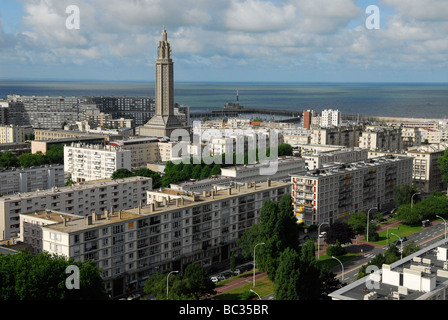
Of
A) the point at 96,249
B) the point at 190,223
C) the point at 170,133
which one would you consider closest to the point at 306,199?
the point at 190,223

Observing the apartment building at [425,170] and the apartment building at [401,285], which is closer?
the apartment building at [401,285]

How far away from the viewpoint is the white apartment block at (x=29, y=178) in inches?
1961

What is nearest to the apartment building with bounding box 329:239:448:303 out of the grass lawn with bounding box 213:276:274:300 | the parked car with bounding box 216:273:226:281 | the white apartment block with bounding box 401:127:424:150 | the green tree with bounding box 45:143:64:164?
the grass lawn with bounding box 213:276:274:300

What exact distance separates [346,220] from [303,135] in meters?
34.8

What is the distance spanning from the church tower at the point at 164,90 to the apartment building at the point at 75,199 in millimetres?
42655

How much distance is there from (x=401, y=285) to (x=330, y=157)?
4010 centimetres

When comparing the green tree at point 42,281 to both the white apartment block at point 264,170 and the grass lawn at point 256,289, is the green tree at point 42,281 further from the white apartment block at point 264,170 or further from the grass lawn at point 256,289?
the white apartment block at point 264,170

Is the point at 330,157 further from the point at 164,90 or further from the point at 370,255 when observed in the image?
the point at 164,90

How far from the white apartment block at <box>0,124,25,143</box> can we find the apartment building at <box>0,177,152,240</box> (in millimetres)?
50652

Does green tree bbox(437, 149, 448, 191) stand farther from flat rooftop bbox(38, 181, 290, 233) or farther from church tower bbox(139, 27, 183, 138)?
church tower bbox(139, 27, 183, 138)

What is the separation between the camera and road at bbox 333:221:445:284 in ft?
110

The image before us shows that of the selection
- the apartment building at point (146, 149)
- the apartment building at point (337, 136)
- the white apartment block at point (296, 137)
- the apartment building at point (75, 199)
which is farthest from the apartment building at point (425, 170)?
the apartment building at point (75, 199)
